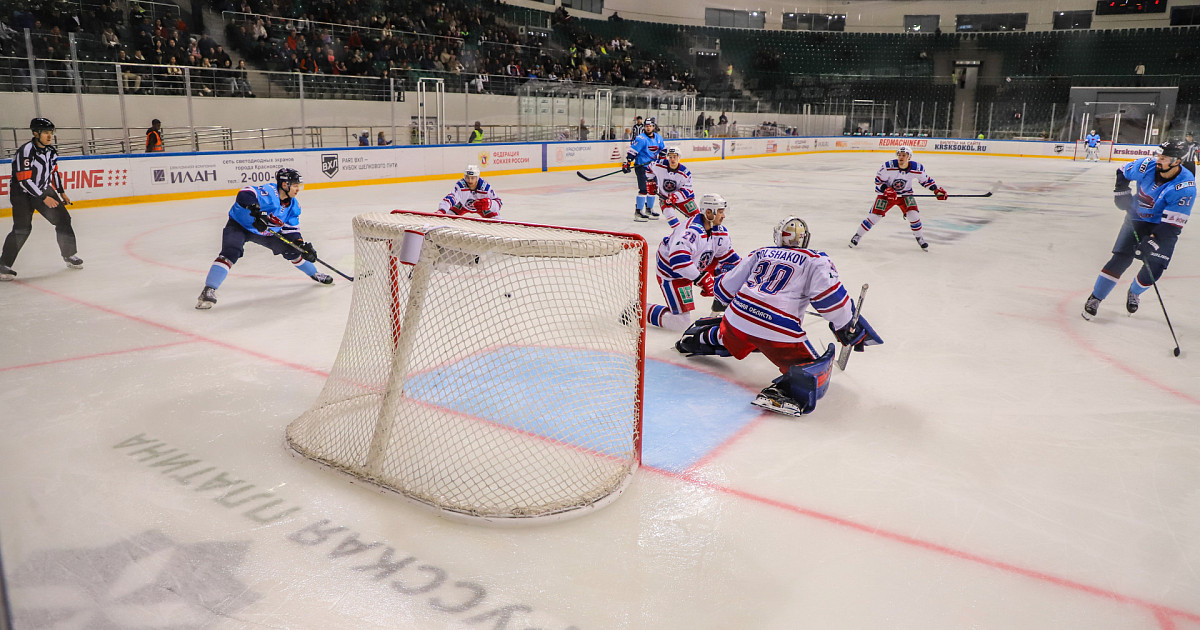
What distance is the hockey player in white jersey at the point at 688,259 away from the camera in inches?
208

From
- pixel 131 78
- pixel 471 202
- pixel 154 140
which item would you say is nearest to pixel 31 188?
pixel 471 202

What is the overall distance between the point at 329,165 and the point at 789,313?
1217 cm

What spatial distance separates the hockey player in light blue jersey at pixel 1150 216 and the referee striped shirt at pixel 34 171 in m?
8.54

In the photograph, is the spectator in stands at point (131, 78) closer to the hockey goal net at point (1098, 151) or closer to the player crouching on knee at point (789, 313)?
the player crouching on knee at point (789, 313)

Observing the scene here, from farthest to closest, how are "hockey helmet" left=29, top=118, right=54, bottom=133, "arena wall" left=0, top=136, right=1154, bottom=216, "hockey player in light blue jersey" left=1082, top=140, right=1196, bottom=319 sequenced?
"arena wall" left=0, top=136, right=1154, bottom=216 < "hockey helmet" left=29, top=118, right=54, bottom=133 < "hockey player in light blue jersey" left=1082, top=140, right=1196, bottom=319

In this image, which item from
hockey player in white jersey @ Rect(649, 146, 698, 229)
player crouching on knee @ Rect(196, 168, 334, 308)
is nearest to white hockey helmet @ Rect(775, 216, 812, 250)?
player crouching on knee @ Rect(196, 168, 334, 308)

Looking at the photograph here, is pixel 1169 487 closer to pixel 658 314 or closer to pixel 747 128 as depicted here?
pixel 658 314

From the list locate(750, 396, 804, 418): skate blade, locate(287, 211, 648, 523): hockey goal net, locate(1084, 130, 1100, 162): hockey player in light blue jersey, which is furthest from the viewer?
locate(1084, 130, 1100, 162): hockey player in light blue jersey

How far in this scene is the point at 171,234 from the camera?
9164 millimetres

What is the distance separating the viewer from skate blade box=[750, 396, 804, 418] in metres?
Result: 3.92

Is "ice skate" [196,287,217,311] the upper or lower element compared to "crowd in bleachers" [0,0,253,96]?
lower

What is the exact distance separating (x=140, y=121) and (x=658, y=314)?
1223 cm

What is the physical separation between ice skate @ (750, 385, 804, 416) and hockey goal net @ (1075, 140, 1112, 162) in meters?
28.4

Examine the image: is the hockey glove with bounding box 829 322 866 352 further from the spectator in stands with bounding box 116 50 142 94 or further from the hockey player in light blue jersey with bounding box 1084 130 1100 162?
the hockey player in light blue jersey with bounding box 1084 130 1100 162
